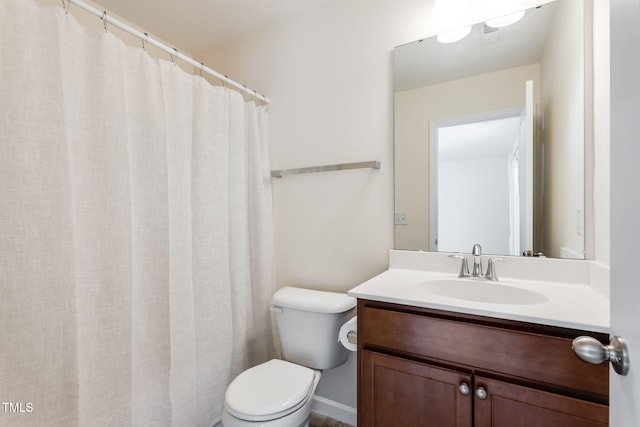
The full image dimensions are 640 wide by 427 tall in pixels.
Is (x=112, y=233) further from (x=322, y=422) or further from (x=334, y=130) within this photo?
(x=322, y=422)

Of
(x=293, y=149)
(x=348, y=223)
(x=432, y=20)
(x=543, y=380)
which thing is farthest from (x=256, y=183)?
(x=543, y=380)

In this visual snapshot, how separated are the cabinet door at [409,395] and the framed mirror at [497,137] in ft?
2.06

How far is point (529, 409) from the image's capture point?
0.87m

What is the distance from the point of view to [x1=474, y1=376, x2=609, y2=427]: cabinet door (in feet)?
2.61

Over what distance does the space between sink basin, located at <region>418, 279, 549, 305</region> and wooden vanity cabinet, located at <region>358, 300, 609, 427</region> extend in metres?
0.29

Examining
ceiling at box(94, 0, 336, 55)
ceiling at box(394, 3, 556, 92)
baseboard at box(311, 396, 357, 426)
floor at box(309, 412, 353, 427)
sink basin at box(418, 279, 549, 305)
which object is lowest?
floor at box(309, 412, 353, 427)

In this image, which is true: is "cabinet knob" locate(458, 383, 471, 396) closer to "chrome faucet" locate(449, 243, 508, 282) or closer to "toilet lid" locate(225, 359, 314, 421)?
"chrome faucet" locate(449, 243, 508, 282)

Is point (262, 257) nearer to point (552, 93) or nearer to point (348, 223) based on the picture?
point (348, 223)

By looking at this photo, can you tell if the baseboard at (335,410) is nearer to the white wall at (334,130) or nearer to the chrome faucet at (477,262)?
the white wall at (334,130)

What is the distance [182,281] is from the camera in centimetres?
130

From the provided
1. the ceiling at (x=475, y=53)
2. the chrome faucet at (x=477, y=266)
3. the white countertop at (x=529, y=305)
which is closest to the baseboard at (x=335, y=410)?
the white countertop at (x=529, y=305)

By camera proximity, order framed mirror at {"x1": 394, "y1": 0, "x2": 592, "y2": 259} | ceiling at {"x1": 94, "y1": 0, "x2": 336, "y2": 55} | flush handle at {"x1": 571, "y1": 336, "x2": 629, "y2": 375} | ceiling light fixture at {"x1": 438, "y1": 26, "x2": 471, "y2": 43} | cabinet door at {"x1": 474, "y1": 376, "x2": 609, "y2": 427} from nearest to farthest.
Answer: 1. flush handle at {"x1": 571, "y1": 336, "x2": 629, "y2": 375}
2. cabinet door at {"x1": 474, "y1": 376, "x2": 609, "y2": 427}
3. framed mirror at {"x1": 394, "y1": 0, "x2": 592, "y2": 259}
4. ceiling light fixture at {"x1": 438, "y1": 26, "x2": 471, "y2": 43}
5. ceiling at {"x1": 94, "y1": 0, "x2": 336, "y2": 55}

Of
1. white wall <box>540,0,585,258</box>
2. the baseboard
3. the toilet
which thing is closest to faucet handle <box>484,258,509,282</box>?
white wall <box>540,0,585,258</box>

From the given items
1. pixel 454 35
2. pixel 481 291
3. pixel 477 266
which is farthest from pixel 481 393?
pixel 454 35
